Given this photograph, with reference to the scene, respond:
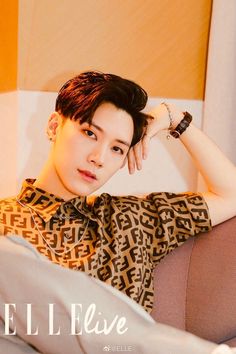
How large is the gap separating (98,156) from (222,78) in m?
0.91

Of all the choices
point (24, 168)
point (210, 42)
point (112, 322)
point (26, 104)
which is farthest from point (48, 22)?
point (112, 322)

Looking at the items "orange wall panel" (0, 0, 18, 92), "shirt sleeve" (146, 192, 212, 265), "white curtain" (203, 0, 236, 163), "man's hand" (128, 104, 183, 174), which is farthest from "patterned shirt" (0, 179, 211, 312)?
"white curtain" (203, 0, 236, 163)

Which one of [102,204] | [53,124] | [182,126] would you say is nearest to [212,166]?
[182,126]

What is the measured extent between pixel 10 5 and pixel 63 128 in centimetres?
58

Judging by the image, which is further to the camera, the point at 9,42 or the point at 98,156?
the point at 9,42

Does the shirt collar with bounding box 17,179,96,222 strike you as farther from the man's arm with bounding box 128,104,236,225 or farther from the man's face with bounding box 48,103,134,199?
the man's arm with bounding box 128,104,236,225

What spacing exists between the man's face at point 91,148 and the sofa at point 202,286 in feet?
1.05

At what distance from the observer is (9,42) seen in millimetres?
1934

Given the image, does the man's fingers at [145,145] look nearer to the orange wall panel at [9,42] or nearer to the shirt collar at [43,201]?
the shirt collar at [43,201]

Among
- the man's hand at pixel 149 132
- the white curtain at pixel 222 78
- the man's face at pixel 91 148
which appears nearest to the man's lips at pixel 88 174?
the man's face at pixel 91 148

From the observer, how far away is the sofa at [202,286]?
1575mm

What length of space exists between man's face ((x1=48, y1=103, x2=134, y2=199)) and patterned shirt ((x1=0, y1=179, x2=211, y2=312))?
7 cm

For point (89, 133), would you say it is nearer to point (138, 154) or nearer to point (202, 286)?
point (138, 154)

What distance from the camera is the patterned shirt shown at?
1521 mm
